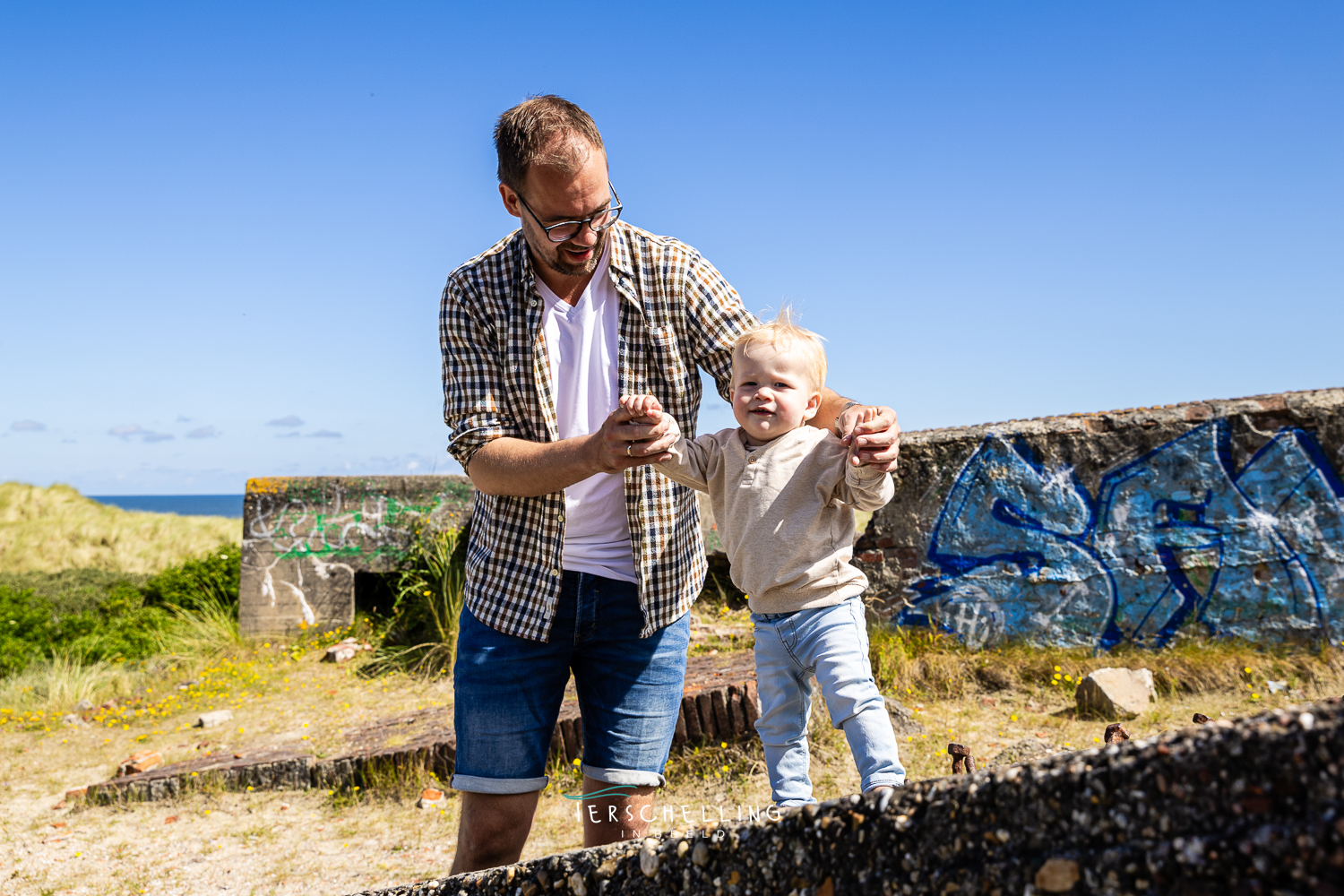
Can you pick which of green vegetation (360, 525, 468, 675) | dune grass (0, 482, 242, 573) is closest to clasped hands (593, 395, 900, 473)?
green vegetation (360, 525, 468, 675)

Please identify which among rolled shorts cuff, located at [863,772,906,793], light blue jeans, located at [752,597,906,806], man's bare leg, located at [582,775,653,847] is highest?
light blue jeans, located at [752,597,906,806]

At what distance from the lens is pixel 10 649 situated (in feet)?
30.3

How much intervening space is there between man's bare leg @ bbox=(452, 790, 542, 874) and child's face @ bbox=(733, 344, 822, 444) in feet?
3.77

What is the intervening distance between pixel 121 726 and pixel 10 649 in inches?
132

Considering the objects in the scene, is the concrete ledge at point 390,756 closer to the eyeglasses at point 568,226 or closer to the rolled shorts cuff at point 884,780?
the rolled shorts cuff at point 884,780

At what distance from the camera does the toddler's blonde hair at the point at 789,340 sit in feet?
7.75

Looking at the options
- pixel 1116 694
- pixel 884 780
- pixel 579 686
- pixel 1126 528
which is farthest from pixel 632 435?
pixel 1126 528

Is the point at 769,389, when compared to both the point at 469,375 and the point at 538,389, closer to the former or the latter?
the point at 538,389

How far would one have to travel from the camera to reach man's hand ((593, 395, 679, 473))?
1.98 meters

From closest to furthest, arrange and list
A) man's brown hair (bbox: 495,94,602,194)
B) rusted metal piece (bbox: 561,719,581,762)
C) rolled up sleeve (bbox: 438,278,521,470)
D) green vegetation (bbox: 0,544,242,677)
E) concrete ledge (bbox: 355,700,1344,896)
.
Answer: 1. concrete ledge (bbox: 355,700,1344,896)
2. man's brown hair (bbox: 495,94,602,194)
3. rolled up sleeve (bbox: 438,278,521,470)
4. rusted metal piece (bbox: 561,719,581,762)
5. green vegetation (bbox: 0,544,242,677)

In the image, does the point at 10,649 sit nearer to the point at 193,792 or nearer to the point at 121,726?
the point at 121,726

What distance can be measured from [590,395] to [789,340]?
55cm

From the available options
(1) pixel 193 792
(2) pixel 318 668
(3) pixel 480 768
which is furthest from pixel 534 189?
(2) pixel 318 668

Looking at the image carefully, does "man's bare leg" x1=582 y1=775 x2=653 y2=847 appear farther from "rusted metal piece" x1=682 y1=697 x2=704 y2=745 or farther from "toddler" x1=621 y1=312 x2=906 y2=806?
"rusted metal piece" x1=682 y1=697 x2=704 y2=745
